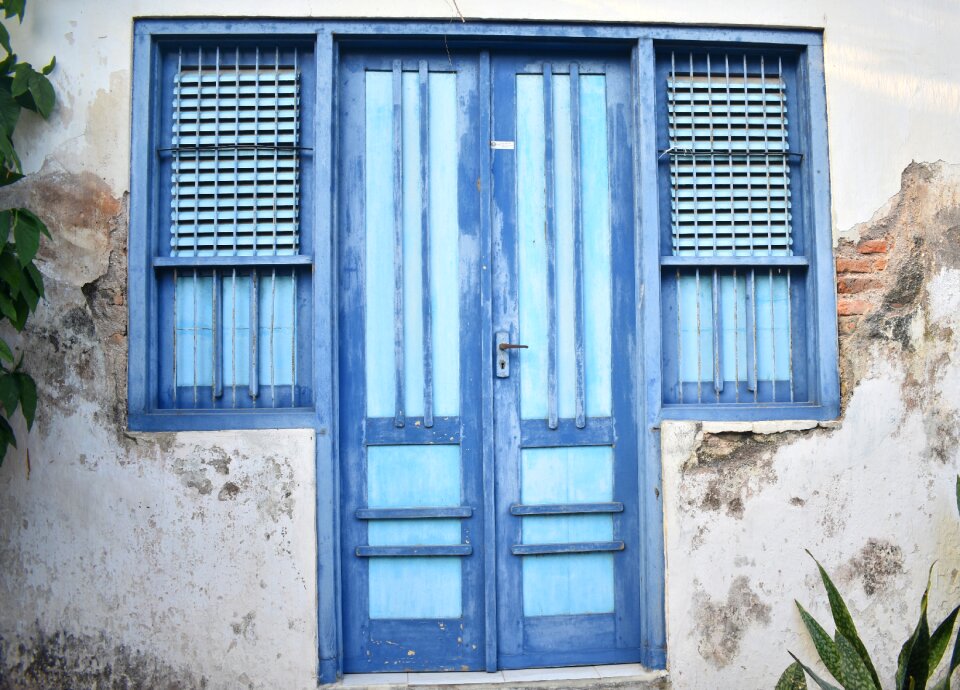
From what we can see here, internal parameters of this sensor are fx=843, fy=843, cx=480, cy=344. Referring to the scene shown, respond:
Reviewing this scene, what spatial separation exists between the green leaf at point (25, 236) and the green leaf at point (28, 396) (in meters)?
0.46

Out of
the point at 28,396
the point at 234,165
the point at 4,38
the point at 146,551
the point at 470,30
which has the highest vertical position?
the point at 470,30

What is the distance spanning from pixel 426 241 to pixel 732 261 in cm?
132

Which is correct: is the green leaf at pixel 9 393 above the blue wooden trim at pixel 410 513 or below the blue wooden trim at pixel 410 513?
above

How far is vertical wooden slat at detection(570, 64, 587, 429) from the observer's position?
3.62 meters

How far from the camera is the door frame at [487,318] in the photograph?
344 centimetres

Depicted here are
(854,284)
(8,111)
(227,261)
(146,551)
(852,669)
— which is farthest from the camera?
(854,284)

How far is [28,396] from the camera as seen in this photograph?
3170mm

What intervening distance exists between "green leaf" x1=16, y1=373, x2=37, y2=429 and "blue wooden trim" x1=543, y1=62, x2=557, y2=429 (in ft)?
6.63

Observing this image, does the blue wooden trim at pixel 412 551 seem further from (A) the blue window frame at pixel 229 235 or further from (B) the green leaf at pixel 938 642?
(B) the green leaf at pixel 938 642

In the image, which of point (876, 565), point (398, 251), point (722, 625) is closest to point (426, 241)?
point (398, 251)

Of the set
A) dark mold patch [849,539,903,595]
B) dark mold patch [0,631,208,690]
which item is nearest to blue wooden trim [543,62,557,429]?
dark mold patch [849,539,903,595]

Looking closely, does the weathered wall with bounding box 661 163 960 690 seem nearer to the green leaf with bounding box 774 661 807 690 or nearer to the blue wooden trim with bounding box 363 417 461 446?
the blue wooden trim with bounding box 363 417 461 446

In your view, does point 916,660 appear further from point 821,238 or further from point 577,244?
point 577,244

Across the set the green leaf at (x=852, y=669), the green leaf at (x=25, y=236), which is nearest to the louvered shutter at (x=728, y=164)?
the green leaf at (x=852, y=669)
